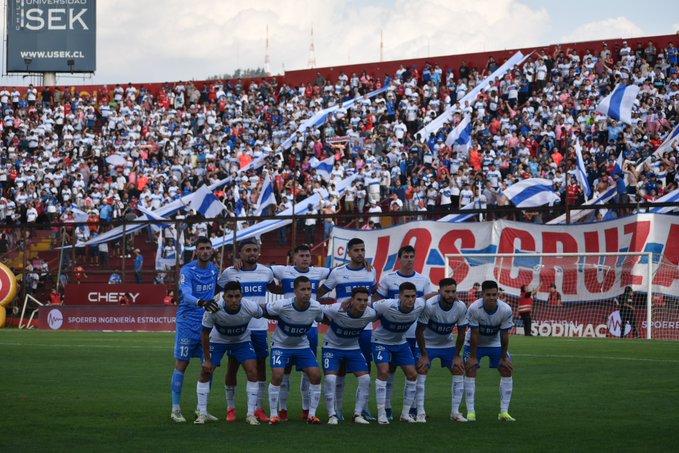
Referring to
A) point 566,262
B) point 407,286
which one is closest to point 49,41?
point 566,262

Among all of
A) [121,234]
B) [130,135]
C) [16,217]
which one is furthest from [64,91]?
[121,234]

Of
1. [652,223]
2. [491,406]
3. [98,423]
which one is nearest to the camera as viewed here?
[98,423]

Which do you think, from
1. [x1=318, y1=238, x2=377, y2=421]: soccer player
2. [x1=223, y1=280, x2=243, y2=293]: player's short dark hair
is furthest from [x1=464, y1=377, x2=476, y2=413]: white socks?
[x1=223, y1=280, x2=243, y2=293]: player's short dark hair

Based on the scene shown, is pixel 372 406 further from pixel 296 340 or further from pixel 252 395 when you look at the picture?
pixel 252 395

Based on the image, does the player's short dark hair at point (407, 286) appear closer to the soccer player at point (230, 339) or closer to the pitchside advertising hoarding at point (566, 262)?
the soccer player at point (230, 339)

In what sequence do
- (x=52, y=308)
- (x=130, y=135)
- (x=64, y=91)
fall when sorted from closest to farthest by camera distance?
(x=52, y=308)
(x=130, y=135)
(x=64, y=91)

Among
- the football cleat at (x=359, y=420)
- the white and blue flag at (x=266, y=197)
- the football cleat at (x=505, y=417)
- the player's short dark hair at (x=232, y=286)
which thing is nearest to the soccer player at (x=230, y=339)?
the player's short dark hair at (x=232, y=286)

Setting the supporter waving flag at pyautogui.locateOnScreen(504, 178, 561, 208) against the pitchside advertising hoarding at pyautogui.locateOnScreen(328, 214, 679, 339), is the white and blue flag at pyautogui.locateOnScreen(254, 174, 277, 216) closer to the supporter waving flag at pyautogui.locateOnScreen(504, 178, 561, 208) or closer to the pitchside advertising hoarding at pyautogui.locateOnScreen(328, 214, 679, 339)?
the pitchside advertising hoarding at pyautogui.locateOnScreen(328, 214, 679, 339)

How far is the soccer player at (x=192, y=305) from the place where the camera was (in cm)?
1399

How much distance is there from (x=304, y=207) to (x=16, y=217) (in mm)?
14023

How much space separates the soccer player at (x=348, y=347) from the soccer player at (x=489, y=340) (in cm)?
132

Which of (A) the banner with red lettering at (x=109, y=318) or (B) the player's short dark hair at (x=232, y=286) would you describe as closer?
(B) the player's short dark hair at (x=232, y=286)

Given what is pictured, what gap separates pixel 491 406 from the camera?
50.3 feet

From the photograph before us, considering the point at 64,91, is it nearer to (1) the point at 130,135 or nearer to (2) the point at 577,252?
(1) the point at 130,135
